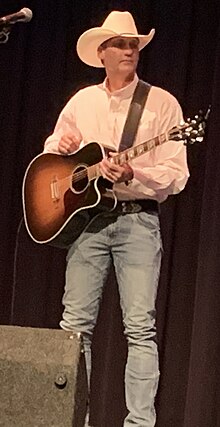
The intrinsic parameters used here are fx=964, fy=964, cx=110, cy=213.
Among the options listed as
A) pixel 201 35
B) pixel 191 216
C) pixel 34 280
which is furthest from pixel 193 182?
pixel 34 280

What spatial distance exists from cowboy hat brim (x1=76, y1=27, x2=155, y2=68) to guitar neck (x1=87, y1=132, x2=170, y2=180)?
13.6 inches

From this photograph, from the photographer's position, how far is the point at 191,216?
12.1ft

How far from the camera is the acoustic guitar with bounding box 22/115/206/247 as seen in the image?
269cm

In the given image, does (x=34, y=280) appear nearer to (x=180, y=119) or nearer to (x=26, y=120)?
(x=26, y=120)

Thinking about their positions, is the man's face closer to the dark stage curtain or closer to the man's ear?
the man's ear

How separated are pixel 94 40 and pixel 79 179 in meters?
0.44

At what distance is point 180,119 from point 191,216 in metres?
0.90

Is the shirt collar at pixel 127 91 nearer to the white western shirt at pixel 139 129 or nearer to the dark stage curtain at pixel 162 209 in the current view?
the white western shirt at pixel 139 129

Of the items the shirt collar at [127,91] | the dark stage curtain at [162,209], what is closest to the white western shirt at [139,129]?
the shirt collar at [127,91]

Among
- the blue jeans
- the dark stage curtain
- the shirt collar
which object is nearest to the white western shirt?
the shirt collar

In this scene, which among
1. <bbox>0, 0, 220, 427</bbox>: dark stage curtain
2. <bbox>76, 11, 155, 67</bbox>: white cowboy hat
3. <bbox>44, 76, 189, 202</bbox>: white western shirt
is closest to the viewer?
<bbox>44, 76, 189, 202</bbox>: white western shirt

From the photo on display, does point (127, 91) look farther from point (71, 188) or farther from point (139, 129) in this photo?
point (71, 188)

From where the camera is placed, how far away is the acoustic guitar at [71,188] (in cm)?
269

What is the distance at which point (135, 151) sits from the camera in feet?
8.90
